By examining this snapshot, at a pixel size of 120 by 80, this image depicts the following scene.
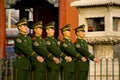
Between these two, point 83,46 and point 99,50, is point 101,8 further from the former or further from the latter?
point 83,46

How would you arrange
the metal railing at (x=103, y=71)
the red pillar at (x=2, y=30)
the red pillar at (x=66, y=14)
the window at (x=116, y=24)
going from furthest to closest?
1. the red pillar at (x=2, y=30)
2. the red pillar at (x=66, y=14)
3. the window at (x=116, y=24)
4. the metal railing at (x=103, y=71)

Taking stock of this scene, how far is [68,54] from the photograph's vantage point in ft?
24.3

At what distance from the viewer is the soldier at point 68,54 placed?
735 cm

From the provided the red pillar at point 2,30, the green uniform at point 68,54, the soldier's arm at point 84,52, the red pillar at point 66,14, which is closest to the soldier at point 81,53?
the soldier's arm at point 84,52

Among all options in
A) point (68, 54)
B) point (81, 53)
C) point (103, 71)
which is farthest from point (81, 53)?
point (103, 71)

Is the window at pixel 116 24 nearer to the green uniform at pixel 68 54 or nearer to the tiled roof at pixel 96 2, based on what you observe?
the tiled roof at pixel 96 2

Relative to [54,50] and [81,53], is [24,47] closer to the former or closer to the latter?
[54,50]

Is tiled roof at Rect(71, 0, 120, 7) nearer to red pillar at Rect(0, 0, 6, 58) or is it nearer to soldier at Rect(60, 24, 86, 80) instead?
soldier at Rect(60, 24, 86, 80)

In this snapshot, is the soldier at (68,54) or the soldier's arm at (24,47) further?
the soldier at (68,54)

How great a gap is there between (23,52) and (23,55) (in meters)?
0.07

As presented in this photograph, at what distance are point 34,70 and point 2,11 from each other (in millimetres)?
4773

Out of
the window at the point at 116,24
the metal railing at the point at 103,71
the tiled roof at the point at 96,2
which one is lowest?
the metal railing at the point at 103,71

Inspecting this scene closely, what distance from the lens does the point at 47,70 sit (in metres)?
7.31

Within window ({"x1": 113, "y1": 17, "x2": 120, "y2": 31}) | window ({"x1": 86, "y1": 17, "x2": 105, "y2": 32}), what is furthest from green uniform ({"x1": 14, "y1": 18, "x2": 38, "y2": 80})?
window ({"x1": 113, "y1": 17, "x2": 120, "y2": 31})
